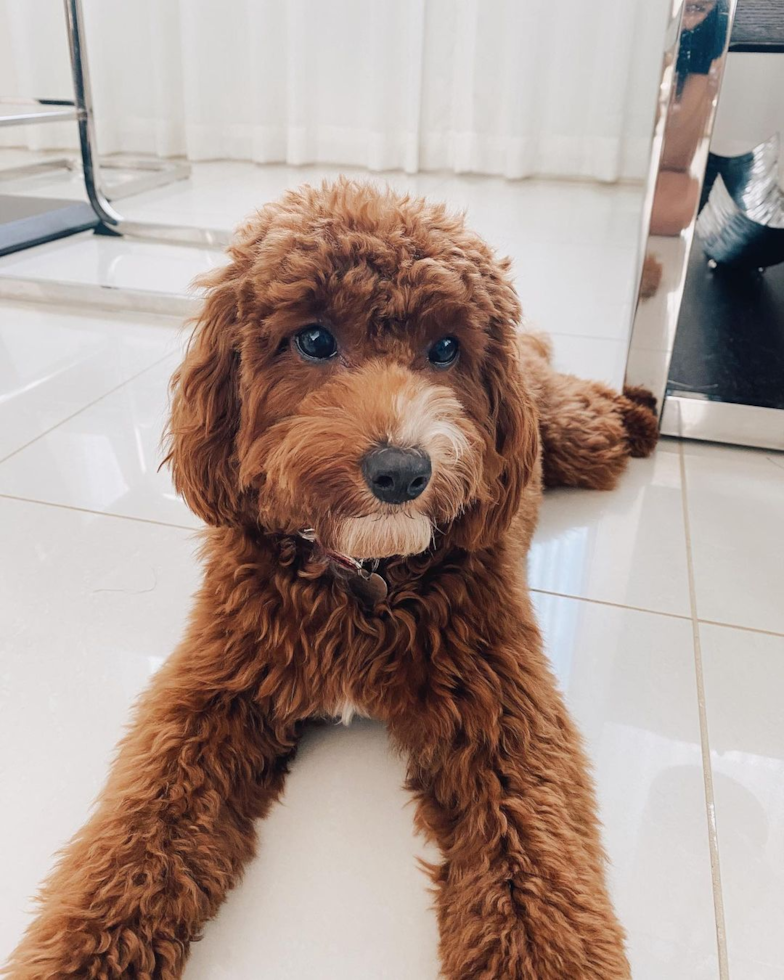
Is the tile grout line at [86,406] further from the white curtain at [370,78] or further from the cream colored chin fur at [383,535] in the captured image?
the white curtain at [370,78]

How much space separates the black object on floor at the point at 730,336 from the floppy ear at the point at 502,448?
40.8 inches

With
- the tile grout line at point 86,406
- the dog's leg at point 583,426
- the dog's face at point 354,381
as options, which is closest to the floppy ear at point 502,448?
the dog's face at point 354,381

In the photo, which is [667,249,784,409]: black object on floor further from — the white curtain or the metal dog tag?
the white curtain

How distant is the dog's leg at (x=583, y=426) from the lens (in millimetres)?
1632

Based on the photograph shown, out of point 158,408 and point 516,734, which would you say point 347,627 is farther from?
point 158,408

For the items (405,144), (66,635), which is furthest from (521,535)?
(405,144)

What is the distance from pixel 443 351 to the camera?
896 millimetres

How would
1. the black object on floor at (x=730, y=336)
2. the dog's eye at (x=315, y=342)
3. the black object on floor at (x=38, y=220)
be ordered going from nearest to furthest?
the dog's eye at (x=315, y=342) → the black object on floor at (x=730, y=336) → the black object on floor at (x=38, y=220)

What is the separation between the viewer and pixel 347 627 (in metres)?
0.93

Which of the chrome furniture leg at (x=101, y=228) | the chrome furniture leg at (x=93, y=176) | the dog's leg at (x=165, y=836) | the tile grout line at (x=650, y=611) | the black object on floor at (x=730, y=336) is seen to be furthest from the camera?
the chrome furniture leg at (x=93, y=176)

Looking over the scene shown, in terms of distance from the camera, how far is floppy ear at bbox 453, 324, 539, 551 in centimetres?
94

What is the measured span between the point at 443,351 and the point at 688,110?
101cm

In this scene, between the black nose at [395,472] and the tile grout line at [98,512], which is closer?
the black nose at [395,472]

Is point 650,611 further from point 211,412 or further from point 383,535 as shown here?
point 211,412
